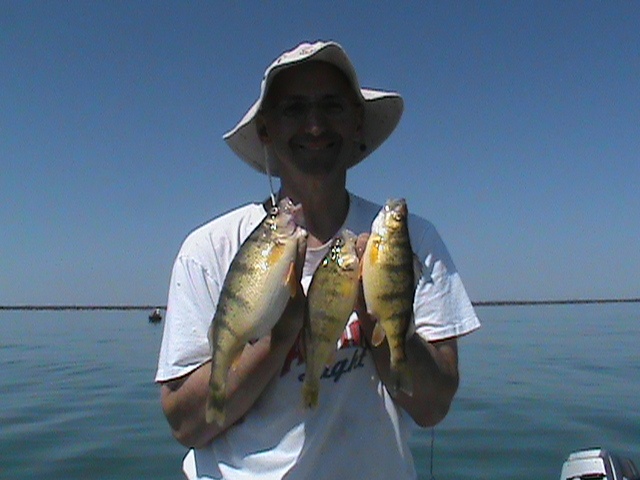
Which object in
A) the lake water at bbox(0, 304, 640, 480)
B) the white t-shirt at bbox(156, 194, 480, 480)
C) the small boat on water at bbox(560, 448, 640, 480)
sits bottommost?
the lake water at bbox(0, 304, 640, 480)

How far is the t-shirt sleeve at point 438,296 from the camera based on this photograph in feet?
9.79

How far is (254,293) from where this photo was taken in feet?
7.95

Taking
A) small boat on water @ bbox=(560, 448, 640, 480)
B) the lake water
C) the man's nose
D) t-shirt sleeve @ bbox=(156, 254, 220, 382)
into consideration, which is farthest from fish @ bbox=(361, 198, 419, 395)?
the lake water

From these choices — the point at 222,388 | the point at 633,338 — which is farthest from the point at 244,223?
the point at 633,338

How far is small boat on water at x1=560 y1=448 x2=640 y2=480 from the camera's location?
16.2 ft

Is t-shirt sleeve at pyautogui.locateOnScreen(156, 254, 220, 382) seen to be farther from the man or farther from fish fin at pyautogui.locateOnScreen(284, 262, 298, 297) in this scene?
fish fin at pyautogui.locateOnScreen(284, 262, 298, 297)

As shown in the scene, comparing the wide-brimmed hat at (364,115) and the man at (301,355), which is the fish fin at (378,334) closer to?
the man at (301,355)

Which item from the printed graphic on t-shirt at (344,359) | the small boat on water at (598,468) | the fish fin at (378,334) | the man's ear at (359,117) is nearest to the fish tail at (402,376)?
Result: the fish fin at (378,334)

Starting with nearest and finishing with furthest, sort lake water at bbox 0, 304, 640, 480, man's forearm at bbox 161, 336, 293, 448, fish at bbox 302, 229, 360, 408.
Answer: fish at bbox 302, 229, 360, 408
man's forearm at bbox 161, 336, 293, 448
lake water at bbox 0, 304, 640, 480

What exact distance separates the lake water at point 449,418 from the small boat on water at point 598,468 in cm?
229

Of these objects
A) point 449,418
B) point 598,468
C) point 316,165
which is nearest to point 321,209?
point 316,165

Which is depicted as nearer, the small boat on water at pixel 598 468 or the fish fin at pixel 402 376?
the fish fin at pixel 402 376

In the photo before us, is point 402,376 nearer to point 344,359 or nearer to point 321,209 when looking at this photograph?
point 344,359

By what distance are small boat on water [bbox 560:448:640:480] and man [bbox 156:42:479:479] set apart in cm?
269
